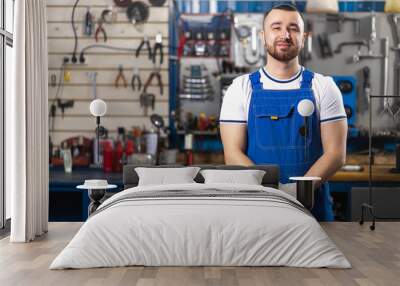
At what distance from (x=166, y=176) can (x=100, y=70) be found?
2273 millimetres

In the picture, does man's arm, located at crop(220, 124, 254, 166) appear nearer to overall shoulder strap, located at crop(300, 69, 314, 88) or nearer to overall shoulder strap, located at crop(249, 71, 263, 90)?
overall shoulder strap, located at crop(249, 71, 263, 90)

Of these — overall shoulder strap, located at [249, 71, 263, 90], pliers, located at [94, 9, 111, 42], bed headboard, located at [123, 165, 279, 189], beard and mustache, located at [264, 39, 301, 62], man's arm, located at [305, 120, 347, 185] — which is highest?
pliers, located at [94, 9, 111, 42]

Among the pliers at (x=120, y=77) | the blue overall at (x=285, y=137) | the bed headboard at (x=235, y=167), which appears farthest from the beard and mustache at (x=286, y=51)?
the pliers at (x=120, y=77)

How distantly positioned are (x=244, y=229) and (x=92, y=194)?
1.73 metres

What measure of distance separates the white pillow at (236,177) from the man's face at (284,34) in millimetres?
1289

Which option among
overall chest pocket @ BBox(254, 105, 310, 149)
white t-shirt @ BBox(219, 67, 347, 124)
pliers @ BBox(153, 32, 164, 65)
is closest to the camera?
overall chest pocket @ BBox(254, 105, 310, 149)

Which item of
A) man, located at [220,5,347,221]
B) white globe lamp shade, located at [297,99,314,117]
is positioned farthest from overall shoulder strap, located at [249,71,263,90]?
white globe lamp shade, located at [297,99,314,117]

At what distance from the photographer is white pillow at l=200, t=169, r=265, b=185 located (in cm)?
564

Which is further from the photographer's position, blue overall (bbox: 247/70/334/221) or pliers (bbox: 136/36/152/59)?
pliers (bbox: 136/36/152/59)

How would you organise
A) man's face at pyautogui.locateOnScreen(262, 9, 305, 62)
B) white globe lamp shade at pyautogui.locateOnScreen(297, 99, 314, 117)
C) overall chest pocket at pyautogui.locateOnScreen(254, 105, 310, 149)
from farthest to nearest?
1. man's face at pyautogui.locateOnScreen(262, 9, 305, 62)
2. overall chest pocket at pyautogui.locateOnScreen(254, 105, 310, 149)
3. white globe lamp shade at pyautogui.locateOnScreen(297, 99, 314, 117)

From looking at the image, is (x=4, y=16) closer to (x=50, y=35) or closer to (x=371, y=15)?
(x=50, y=35)

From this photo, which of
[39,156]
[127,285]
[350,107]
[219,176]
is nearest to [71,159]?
[39,156]

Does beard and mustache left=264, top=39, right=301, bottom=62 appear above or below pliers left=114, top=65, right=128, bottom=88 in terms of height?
above

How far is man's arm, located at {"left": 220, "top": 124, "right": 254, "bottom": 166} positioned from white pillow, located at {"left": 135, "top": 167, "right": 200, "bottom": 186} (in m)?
0.59
